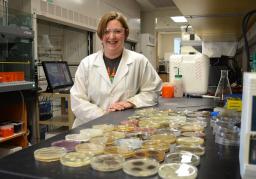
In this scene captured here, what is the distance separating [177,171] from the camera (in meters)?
0.62

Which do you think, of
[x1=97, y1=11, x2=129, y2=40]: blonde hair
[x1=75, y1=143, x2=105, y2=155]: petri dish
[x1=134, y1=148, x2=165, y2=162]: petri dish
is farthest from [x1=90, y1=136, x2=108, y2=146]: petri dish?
[x1=97, y1=11, x2=129, y2=40]: blonde hair

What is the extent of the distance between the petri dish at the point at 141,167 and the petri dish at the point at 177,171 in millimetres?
19

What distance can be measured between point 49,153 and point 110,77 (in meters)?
1.08

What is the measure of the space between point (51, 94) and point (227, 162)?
258 centimetres

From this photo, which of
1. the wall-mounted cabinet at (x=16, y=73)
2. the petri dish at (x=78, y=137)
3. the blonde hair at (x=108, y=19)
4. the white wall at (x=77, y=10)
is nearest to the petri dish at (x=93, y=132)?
the petri dish at (x=78, y=137)

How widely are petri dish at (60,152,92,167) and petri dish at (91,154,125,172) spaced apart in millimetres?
21

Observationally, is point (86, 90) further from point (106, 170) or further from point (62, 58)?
point (62, 58)

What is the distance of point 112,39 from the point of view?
5.80ft

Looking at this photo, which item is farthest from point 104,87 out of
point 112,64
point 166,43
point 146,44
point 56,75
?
point 166,43

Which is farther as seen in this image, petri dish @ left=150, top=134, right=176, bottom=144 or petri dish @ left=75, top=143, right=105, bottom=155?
petri dish @ left=150, top=134, right=176, bottom=144

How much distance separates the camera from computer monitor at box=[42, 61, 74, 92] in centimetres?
306

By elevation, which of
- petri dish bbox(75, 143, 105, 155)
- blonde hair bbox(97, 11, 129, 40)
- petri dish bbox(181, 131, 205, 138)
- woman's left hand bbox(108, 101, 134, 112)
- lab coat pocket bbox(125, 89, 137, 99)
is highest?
blonde hair bbox(97, 11, 129, 40)

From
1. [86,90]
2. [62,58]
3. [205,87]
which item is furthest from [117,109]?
[62,58]

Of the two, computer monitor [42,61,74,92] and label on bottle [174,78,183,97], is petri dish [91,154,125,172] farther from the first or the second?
computer monitor [42,61,74,92]
